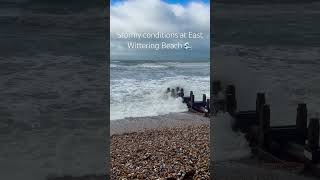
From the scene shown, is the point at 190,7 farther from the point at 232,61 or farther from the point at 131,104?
the point at 131,104

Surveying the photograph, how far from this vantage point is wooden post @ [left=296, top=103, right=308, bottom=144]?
149 inches

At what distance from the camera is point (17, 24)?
12.0 feet

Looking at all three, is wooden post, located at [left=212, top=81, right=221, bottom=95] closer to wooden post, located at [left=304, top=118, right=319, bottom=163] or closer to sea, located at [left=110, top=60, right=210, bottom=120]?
sea, located at [left=110, top=60, right=210, bottom=120]

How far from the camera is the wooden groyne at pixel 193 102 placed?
382 cm

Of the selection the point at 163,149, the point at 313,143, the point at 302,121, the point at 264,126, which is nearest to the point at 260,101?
the point at 264,126

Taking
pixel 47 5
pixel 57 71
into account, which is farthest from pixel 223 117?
pixel 47 5

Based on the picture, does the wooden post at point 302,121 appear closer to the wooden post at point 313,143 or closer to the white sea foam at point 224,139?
the wooden post at point 313,143

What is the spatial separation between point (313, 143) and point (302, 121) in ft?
0.59

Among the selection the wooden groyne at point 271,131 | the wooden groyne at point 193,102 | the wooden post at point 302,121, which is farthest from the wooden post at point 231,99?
the wooden post at point 302,121

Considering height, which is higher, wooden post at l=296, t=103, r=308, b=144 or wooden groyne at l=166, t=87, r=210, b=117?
wooden groyne at l=166, t=87, r=210, b=117

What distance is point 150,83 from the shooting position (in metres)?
3.84

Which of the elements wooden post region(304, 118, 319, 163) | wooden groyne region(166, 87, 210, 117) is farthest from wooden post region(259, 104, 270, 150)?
wooden groyne region(166, 87, 210, 117)

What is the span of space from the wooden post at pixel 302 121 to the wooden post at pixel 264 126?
0.22 m

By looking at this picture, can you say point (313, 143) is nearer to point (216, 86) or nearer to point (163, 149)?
point (216, 86)
